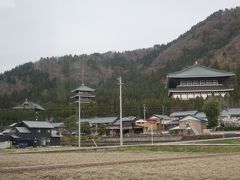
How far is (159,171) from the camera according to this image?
15164 millimetres

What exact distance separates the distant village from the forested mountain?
13956 millimetres

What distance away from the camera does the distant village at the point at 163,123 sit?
5625 cm

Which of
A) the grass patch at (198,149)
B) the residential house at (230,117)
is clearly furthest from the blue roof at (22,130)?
the grass patch at (198,149)

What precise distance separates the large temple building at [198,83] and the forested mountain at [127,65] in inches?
497

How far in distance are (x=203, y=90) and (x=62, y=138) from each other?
2674 centimetres

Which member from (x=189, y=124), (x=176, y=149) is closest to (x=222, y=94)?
(x=189, y=124)

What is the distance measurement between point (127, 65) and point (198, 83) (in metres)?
78.4

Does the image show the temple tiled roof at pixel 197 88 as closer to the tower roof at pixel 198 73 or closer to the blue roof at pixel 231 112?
the tower roof at pixel 198 73

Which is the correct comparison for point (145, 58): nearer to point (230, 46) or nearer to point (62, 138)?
point (230, 46)

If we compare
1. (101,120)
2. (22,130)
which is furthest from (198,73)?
(22,130)

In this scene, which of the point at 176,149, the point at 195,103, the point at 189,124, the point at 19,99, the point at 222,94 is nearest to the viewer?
the point at 176,149

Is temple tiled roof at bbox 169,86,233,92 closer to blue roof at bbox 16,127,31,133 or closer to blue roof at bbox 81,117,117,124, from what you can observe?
blue roof at bbox 81,117,117,124

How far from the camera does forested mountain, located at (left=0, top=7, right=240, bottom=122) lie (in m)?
114

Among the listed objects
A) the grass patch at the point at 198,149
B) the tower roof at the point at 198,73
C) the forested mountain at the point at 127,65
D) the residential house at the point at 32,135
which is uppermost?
the forested mountain at the point at 127,65
